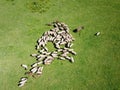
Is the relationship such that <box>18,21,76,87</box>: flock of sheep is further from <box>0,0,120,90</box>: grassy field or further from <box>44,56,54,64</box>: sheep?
<box>0,0,120,90</box>: grassy field

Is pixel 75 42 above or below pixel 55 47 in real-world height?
above

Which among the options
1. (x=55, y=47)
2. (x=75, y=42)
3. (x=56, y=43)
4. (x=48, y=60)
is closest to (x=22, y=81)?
(x=48, y=60)

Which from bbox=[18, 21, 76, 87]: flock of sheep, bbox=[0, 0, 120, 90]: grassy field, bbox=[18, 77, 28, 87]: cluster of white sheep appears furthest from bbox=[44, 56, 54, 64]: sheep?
bbox=[18, 77, 28, 87]: cluster of white sheep

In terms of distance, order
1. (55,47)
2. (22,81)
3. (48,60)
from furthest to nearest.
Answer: (55,47), (48,60), (22,81)

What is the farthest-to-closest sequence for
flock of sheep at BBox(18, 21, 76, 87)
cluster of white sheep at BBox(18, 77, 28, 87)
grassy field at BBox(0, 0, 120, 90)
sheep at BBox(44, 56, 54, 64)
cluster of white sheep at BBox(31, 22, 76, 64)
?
cluster of white sheep at BBox(31, 22, 76, 64)
sheep at BBox(44, 56, 54, 64)
flock of sheep at BBox(18, 21, 76, 87)
cluster of white sheep at BBox(18, 77, 28, 87)
grassy field at BBox(0, 0, 120, 90)

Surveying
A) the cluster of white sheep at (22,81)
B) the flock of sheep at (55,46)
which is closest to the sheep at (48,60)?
the flock of sheep at (55,46)

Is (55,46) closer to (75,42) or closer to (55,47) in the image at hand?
(55,47)
